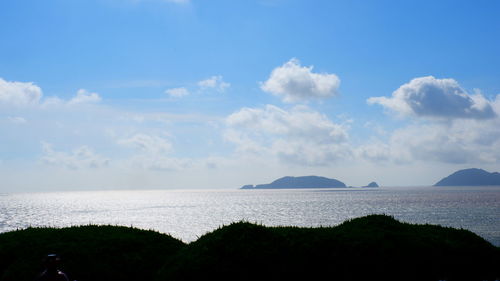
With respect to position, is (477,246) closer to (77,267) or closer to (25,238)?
(77,267)

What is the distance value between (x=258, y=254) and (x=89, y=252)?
28.5 ft

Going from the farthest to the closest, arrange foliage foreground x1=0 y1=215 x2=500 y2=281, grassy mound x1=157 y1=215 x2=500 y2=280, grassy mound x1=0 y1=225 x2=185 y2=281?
grassy mound x1=0 y1=225 x2=185 y2=281, foliage foreground x1=0 y1=215 x2=500 y2=281, grassy mound x1=157 y1=215 x2=500 y2=280

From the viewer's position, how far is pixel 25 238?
23031mm

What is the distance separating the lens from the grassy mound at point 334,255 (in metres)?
19.6

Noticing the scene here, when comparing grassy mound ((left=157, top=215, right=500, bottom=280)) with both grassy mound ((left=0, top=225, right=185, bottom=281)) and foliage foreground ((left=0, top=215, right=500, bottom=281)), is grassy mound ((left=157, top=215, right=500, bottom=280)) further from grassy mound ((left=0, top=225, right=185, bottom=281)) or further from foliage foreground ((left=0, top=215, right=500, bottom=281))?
grassy mound ((left=0, top=225, right=185, bottom=281))

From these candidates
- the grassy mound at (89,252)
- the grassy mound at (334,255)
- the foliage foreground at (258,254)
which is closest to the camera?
the grassy mound at (334,255)

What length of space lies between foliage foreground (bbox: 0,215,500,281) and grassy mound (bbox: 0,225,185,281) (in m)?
0.05

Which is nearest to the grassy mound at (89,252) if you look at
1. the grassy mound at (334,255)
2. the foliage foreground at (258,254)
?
the foliage foreground at (258,254)

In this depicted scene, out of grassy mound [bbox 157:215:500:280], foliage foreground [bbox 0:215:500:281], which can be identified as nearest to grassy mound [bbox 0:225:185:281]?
foliage foreground [bbox 0:215:500:281]

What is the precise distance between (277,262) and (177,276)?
4771 millimetres

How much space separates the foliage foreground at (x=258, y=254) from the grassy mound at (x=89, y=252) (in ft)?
0.15

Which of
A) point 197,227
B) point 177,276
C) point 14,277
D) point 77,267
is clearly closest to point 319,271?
point 177,276

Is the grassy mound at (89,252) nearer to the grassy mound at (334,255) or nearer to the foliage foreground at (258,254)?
the foliage foreground at (258,254)

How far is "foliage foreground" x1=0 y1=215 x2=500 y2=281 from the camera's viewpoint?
1983 centimetres
